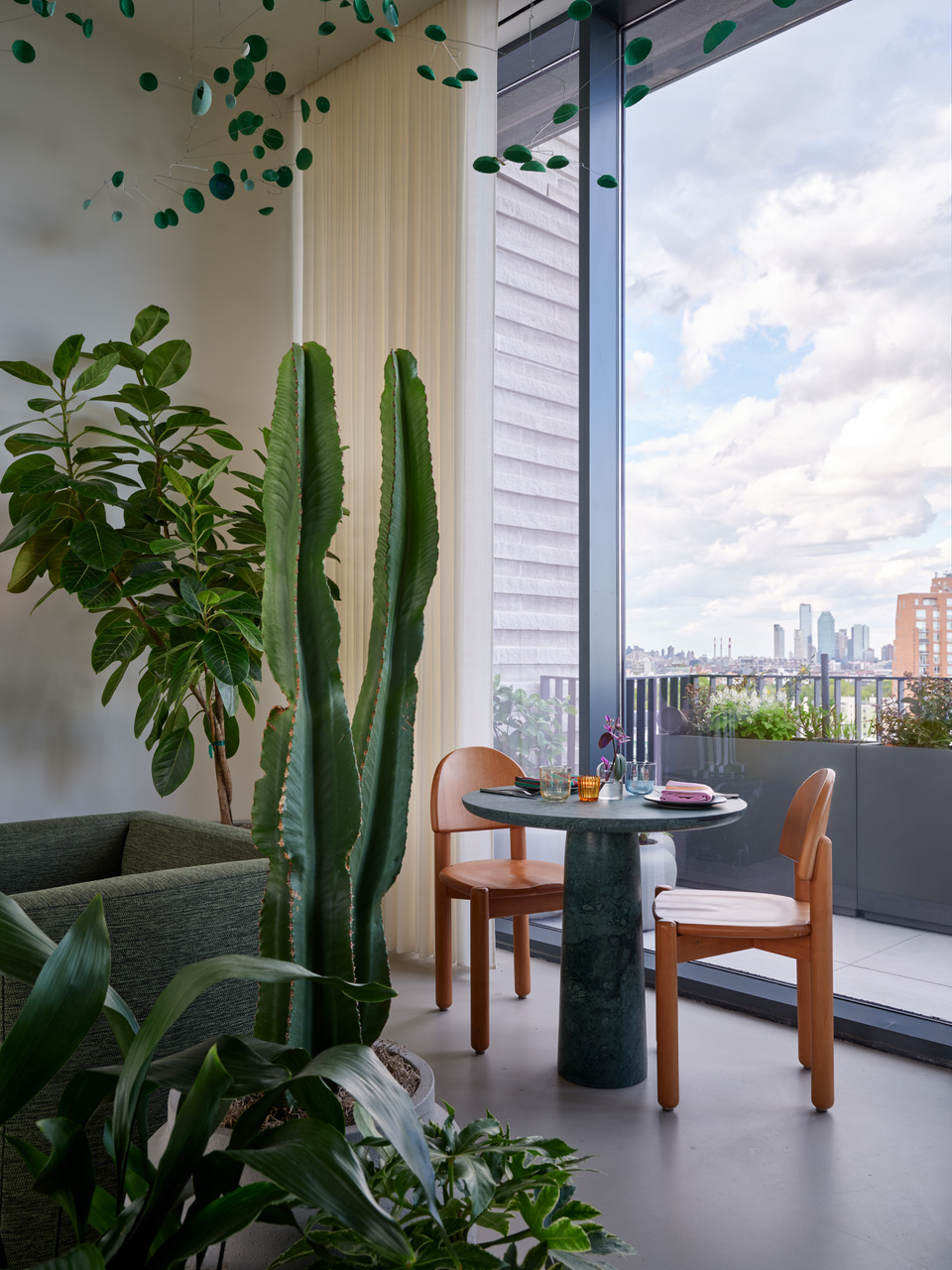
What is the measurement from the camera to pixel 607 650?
334cm

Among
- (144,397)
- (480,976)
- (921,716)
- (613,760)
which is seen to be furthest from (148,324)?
(921,716)

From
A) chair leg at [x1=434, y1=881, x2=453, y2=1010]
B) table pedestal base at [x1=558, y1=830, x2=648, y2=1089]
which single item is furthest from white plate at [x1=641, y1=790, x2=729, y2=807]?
chair leg at [x1=434, y1=881, x2=453, y2=1010]

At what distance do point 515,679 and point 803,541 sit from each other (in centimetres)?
126

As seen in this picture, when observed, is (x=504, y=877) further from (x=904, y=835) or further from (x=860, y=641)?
(x=860, y=641)

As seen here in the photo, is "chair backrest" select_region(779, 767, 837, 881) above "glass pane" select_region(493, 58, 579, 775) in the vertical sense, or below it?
below

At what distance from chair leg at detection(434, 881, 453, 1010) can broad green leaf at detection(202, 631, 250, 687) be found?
852 mm

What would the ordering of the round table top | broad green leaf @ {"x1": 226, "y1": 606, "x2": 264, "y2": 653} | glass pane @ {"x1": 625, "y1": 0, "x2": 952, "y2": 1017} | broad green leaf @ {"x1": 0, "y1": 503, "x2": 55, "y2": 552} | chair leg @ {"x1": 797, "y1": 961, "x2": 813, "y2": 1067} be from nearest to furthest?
1. the round table top
2. chair leg @ {"x1": 797, "y1": 961, "x2": 813, "y2": 1067}
3. glass pane @ {"x1": 625, "y1": 0, "x2": 952, "y2": 1017}
4. broad green leaf @ {"x1": 0, "y1": 503, "x2": 55, "y2": 552}
5. broad green leaf @ {"x1": 226, "y1": 606, "x2": 264, "y2": 653}

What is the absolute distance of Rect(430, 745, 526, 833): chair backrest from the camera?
297 cm

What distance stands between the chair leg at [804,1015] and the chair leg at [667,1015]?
0.33 m

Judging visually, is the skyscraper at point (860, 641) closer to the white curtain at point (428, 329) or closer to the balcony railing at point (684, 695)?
the balcony railing at point (684, 695)

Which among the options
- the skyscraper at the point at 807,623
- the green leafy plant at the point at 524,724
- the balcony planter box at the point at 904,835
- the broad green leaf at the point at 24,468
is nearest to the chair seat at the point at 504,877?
the green leafy plant at the point at 524,724

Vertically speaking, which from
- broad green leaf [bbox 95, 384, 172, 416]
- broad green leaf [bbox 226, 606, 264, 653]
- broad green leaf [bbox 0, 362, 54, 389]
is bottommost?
broad green leaf [bbox 226, 606, 264, 653]

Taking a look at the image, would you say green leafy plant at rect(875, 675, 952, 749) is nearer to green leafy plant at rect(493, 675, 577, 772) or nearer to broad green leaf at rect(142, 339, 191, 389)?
green leafy plant at rect(493, 675, 577, 772)

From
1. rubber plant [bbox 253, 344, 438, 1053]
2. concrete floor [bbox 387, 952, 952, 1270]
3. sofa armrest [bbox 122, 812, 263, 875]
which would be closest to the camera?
rubber plant [bbox 253, 344, 438, 1053]
